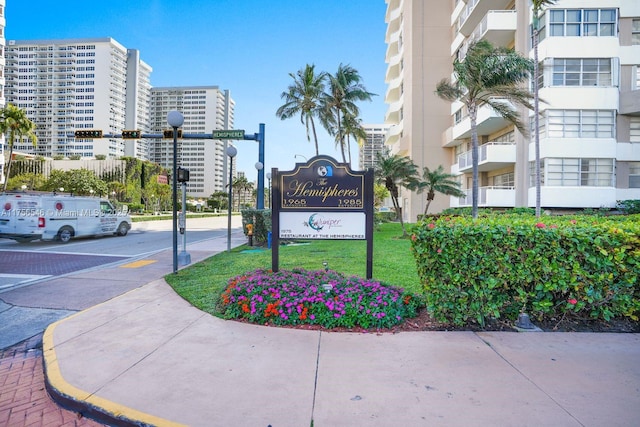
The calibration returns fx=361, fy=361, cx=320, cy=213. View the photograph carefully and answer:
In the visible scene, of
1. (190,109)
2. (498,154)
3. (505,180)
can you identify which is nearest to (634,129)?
(498,154)

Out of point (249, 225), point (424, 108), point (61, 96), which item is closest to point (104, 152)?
point (61, 96)

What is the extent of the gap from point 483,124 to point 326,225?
2382 cm

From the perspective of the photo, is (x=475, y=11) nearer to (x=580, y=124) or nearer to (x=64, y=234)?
(x=580, y=124)

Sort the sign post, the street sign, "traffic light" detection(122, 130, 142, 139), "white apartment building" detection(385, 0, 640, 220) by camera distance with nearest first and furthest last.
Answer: the sign post, "white apartment building" detection(385, 0, 640, 220), the street sign, "traffic light" detection(122, 130, 142, 139)

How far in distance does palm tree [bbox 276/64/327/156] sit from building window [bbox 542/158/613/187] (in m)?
17.8

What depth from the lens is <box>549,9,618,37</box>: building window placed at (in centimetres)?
2030

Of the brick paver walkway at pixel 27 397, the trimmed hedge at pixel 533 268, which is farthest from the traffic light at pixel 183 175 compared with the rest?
the trimmed hedge at pixel 533 268

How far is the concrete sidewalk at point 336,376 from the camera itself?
276 centimetres

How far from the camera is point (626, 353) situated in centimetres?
393

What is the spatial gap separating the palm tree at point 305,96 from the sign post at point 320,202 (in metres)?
25.7

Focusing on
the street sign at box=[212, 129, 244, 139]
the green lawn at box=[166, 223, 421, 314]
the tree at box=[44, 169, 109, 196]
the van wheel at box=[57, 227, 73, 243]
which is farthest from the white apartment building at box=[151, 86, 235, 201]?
the green lawn at box=[166, 223, 421, 314]

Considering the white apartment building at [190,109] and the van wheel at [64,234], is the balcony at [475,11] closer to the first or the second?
the van wheel at [64,234]

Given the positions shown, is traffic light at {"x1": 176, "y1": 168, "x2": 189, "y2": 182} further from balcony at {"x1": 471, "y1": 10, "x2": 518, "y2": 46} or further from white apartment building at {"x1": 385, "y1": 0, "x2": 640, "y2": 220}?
balcony at {"x1": 471, "y1": 10, "x2": 518, "y2": 46}

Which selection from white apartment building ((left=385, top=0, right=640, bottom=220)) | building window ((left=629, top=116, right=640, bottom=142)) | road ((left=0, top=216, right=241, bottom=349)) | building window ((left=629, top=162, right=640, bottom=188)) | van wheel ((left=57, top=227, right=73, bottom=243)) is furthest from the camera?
building window ((left=629, top=162, right=640, bottom=188))
